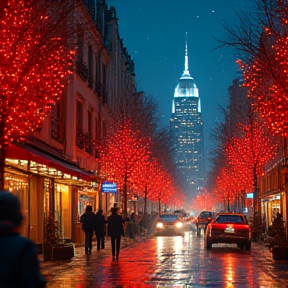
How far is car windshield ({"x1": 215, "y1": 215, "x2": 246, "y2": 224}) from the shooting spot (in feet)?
100

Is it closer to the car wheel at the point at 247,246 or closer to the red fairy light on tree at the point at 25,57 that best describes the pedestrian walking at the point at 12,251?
the red fairy light on tree at the point at 25,57

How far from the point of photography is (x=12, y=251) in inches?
201

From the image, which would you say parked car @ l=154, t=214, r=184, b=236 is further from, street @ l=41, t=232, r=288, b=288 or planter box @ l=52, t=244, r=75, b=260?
planter box @ l=52, t=244, r=75, b=260

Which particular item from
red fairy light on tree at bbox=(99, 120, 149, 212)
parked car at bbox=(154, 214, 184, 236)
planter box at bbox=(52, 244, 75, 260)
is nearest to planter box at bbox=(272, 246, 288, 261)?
planter box at bbox=(52, 244, 75, 260)

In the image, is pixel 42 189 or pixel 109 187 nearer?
pixel 42 189

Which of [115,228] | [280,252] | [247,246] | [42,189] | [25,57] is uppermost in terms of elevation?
[25,57]

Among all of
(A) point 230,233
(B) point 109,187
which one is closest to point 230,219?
(A) point 230,233

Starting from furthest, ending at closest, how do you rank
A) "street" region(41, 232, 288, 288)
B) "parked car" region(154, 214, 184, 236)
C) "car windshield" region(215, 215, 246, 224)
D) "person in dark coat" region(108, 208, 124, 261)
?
"parked car" region(154, 214, 184, 236) < "car windshield" region(215, 215, 246, 224) < "person in dark coat" region(108, 208, 124, 261) < "street" region(41, 232, 288, 288)

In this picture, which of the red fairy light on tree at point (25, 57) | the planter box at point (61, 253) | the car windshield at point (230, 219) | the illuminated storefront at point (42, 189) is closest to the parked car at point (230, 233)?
the car windshield at point (230, 219)

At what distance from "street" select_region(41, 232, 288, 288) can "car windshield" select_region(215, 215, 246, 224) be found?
5.02 m

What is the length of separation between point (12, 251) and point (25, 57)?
43.2 feet

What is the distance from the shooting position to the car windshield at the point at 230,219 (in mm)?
30594

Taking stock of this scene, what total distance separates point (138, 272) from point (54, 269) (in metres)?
2.67

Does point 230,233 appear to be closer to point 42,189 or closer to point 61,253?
point 42,189
